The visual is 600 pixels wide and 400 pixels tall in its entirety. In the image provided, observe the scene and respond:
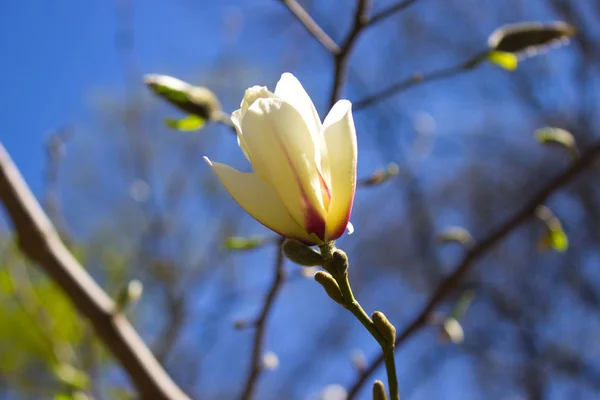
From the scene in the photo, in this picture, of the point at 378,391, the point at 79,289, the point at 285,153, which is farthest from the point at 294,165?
the point at 79,289

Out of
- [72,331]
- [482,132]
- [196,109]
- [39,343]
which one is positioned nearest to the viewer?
[196,109]

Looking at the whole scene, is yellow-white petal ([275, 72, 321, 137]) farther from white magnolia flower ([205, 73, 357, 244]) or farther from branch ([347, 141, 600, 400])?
branch ([347, 141, 600, 400])

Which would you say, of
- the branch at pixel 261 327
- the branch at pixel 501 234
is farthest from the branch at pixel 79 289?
the branch at pixel 501 234

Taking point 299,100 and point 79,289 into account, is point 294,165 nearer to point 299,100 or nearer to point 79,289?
point 299,100

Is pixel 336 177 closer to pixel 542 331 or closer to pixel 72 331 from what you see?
pixel 72 331

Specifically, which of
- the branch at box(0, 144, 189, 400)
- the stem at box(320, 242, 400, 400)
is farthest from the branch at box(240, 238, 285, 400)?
the stem at box(320, 242, 400, 400)

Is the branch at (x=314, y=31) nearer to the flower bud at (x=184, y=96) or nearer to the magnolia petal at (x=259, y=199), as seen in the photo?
the flower bud at (x=184, y=96)

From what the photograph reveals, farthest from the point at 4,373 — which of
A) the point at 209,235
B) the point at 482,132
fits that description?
the point at 482,132
